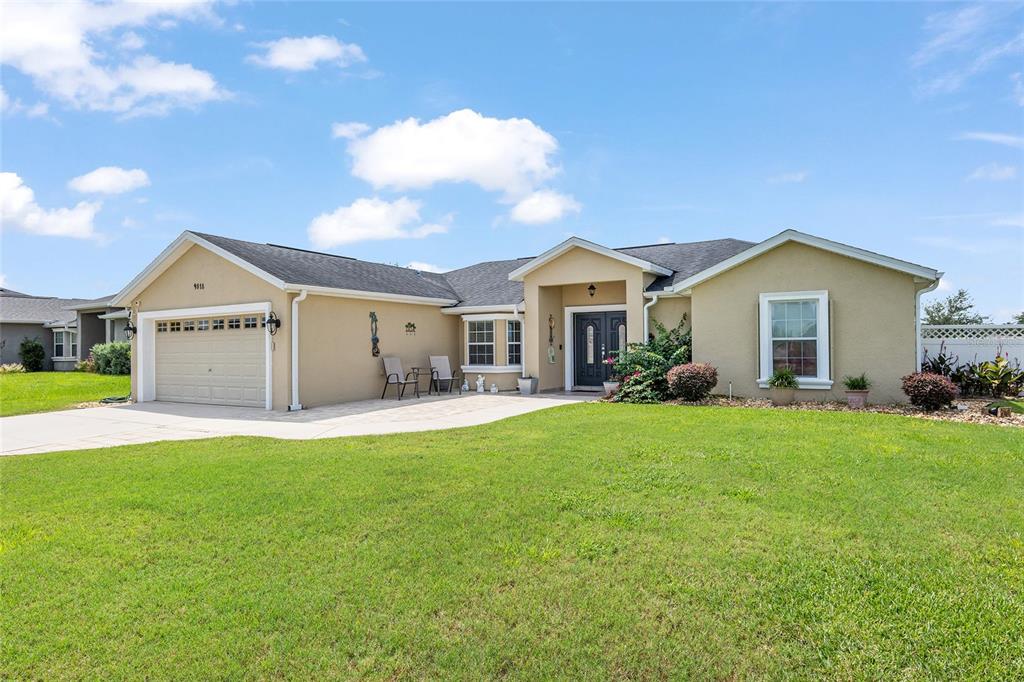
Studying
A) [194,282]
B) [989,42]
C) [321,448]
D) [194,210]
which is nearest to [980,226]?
[989,42]

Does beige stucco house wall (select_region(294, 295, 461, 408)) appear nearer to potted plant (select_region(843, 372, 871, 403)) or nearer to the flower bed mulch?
the flower bed mulch

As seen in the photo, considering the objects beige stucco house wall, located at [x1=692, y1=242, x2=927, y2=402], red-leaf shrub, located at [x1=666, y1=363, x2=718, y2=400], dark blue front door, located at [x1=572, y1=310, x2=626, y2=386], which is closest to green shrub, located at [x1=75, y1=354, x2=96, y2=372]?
dark blue front door, located at [x1=572, y1=310, x2=626, y2=386]

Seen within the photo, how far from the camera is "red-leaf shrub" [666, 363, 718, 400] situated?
12898 millimetres

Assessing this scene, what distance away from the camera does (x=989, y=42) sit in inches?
429

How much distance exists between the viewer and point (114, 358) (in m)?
25.0

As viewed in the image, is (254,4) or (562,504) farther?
(254,4)

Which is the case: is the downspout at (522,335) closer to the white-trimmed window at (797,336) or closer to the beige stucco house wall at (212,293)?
the beige stucco house wall at (212,293)

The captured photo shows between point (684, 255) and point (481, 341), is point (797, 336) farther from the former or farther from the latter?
point (481, 341)

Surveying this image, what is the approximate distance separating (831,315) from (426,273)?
13.6 m

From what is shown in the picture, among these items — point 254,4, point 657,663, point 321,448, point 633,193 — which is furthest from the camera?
point 633,193

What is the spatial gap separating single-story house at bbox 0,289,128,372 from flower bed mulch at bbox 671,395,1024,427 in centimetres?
2777

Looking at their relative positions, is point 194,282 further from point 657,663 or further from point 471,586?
point 657,663

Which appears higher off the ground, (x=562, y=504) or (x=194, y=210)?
(x=194, y=210)

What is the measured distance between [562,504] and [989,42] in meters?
12.1
